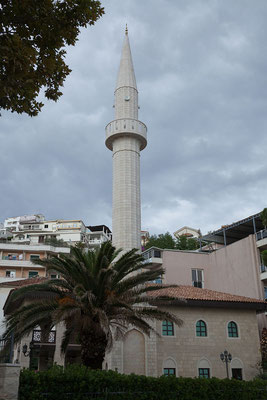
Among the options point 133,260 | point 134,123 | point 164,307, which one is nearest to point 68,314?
point 133,260

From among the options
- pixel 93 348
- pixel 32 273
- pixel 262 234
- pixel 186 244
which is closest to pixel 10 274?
pixel 32 273

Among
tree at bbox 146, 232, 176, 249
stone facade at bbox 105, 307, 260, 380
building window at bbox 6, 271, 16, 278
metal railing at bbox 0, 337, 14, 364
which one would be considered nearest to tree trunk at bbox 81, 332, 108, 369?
metal railing at bbox 0, 337, 14, 364

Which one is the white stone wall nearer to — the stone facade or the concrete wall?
the stone facade

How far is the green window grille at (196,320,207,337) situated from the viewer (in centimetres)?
2556

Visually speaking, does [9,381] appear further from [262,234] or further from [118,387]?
[262,234]

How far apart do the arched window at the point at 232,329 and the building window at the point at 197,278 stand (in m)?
10.5

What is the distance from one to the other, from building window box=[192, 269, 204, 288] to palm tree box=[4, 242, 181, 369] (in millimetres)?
19114

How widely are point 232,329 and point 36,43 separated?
21.8 meters

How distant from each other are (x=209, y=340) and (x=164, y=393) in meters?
9.80

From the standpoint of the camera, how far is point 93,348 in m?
17.2

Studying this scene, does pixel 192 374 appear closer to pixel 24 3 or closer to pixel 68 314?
pixel 68 314

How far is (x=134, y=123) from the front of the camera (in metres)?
33.8

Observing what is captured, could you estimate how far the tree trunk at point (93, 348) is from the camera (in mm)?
17125

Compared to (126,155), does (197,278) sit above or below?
below
